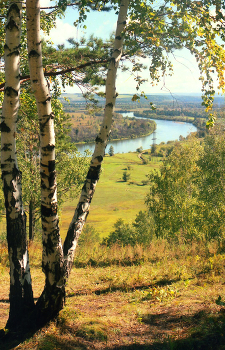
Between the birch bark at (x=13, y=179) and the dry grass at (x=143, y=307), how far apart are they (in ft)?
1.85

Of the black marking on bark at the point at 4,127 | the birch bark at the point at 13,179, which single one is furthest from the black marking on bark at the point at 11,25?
the black marking on bark at the point at 4,127

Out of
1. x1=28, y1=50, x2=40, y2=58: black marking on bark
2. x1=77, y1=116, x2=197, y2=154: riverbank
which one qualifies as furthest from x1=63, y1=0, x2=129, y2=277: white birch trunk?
x1=77, y1=116, x2=197, y2=154: riverbank

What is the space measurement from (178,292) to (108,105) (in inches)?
142

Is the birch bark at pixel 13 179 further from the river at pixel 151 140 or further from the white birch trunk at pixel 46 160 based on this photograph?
the river at pixel 151 140

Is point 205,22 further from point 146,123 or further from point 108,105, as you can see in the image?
point 146,123

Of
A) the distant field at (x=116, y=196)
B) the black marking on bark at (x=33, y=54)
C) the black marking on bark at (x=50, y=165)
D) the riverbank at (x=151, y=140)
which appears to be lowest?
the distant field at (x=116, y=196)

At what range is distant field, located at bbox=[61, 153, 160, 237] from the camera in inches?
2242

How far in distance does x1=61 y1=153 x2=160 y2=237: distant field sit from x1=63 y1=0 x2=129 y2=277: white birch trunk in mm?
40056

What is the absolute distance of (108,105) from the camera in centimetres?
401

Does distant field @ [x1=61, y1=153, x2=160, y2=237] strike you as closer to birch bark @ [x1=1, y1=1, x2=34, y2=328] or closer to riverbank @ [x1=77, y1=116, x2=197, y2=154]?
riverbank @ [x1=77, y1=116, x2=197, y2=154]

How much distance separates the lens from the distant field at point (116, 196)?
56.9 metres

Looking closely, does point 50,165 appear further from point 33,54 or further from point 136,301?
point 136,301

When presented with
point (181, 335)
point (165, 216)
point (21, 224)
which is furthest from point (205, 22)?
point (165, 216)

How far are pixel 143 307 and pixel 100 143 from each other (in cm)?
280
